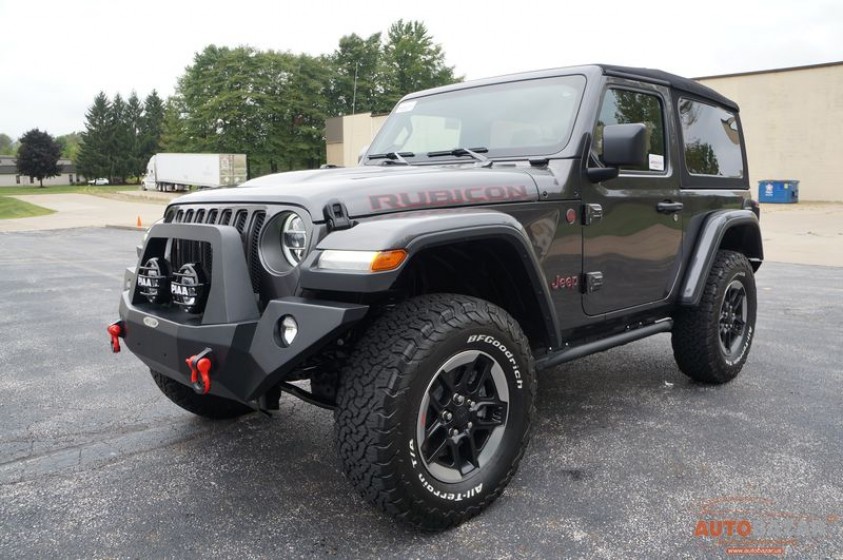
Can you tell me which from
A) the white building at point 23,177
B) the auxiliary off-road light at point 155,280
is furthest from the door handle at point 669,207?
the white building at point 23,177

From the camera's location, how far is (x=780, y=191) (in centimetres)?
2547

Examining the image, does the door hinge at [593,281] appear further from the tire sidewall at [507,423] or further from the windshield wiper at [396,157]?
the windshield wiper at [396,157]

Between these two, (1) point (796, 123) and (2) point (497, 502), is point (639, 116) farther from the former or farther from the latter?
(1) point (796, 123)

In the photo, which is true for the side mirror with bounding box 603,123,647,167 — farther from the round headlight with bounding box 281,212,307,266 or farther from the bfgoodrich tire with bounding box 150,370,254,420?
the bfgoodrich tire with bounding box 150,370,254,420

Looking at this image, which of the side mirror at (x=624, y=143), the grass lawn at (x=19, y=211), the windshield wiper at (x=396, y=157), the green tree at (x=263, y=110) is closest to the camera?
the side mirror at (x=624, y=143)

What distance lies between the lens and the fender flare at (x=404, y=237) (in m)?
2.19

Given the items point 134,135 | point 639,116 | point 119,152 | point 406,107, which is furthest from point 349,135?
point 134,135

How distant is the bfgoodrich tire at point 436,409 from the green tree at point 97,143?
93934mm

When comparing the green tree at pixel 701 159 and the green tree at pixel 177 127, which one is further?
the green tree at pixel 177 127

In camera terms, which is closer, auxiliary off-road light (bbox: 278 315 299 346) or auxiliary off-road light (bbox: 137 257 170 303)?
auxiliary off-road light (bbox: 278 315 299 346)

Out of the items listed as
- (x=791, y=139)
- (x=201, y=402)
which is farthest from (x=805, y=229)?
(x=201, y=402)

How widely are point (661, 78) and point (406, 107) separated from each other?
1.56 meters

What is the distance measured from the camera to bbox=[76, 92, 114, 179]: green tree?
85312mm

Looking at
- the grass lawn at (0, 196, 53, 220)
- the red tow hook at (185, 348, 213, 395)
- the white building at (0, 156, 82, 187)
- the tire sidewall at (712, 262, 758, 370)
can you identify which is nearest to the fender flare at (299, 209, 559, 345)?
the red tow hook at (185, 348, 213, 395)
